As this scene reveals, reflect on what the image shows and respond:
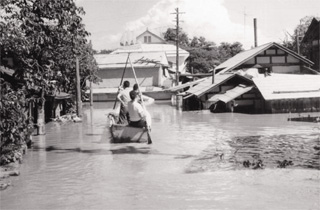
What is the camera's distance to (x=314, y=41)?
133ft

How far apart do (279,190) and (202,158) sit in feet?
13.0

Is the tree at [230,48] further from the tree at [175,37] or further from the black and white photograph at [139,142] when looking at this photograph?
the black and white photograph at [139,142]

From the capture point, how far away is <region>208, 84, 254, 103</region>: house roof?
2662cm

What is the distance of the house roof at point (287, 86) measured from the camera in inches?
991

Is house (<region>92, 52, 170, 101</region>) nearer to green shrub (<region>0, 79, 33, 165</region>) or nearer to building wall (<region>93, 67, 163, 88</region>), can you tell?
building wall (<region>93, 67, 163, 88</region>)

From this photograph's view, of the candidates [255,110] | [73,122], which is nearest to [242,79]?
[255,110]

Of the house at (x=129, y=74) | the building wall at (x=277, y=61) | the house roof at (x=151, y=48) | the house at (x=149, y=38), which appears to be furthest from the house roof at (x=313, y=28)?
the house at (x=149, y=38)

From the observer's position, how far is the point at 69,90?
3094cm

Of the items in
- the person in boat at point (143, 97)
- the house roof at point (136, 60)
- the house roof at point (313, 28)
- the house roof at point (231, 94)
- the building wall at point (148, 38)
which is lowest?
the person in boat at point (143, 97)

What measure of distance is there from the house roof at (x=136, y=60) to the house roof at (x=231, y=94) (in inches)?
654

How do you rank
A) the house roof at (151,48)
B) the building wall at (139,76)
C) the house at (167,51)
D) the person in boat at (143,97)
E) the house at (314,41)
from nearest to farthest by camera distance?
the person in boat at (143,97) → the house at (314,41) → the building wall at (139,76) → the house at (167,51) → the house roof at (151,48)

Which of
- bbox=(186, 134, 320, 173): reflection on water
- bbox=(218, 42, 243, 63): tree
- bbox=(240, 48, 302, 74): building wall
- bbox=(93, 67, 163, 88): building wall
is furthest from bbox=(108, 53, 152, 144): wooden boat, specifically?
bbox=(218, 42, 243, 63): tree

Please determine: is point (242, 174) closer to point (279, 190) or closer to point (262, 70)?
point (279, 190)

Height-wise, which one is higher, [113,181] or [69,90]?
[69,90]
